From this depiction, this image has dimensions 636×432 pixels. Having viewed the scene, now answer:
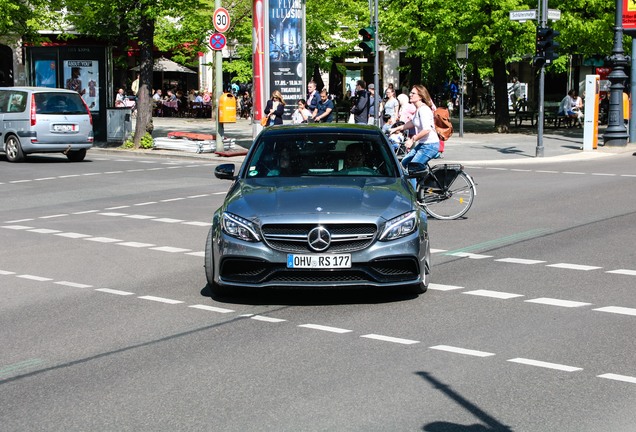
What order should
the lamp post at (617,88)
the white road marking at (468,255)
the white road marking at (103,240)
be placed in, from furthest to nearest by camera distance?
the lamp post at (617,88), the white road marking at (103,240), the white road marking at (468,255)

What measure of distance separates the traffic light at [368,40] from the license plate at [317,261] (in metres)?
21.1

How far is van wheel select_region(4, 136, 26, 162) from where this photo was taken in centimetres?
2717

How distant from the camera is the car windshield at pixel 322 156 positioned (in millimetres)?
10125

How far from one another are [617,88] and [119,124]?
47.8 ft

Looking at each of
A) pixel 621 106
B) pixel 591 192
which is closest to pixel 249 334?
pixel 591 192

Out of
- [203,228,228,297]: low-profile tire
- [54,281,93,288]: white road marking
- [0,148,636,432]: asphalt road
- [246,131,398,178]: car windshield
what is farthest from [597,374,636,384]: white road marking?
[54,281,93,288]: white road marking

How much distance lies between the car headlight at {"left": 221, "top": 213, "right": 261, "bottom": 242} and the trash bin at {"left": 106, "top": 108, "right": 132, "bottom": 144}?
79.8ft

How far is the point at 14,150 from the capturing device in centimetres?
2741

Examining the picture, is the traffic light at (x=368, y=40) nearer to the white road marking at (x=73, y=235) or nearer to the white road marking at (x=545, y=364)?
the white road marking at (x=73, y=235)

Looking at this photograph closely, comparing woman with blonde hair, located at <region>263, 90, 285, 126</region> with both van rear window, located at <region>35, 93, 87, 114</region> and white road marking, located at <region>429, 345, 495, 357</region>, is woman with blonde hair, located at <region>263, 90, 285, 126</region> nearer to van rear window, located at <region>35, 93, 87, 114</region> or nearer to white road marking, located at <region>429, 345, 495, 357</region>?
van rear window, located at <region>35, 93, 87, 114</region>

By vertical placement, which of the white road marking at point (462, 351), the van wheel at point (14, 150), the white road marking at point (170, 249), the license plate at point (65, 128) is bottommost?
the white road marking at point (170, 249)

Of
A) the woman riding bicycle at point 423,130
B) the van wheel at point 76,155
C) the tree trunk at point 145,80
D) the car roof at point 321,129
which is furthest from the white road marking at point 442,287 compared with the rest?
the tree trunk at point 145,80

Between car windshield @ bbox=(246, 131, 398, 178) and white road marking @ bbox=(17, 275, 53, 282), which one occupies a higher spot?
car windshield @ bbox=(246, 131, 398, 178)

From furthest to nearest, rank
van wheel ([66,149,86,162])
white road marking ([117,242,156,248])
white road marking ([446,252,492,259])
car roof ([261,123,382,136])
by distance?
van wheel ([66,149,86,162])
white road marking ([117,242,156,248])
white road marking ([446,252,492,259])
car roof ([261,123,382,136])
